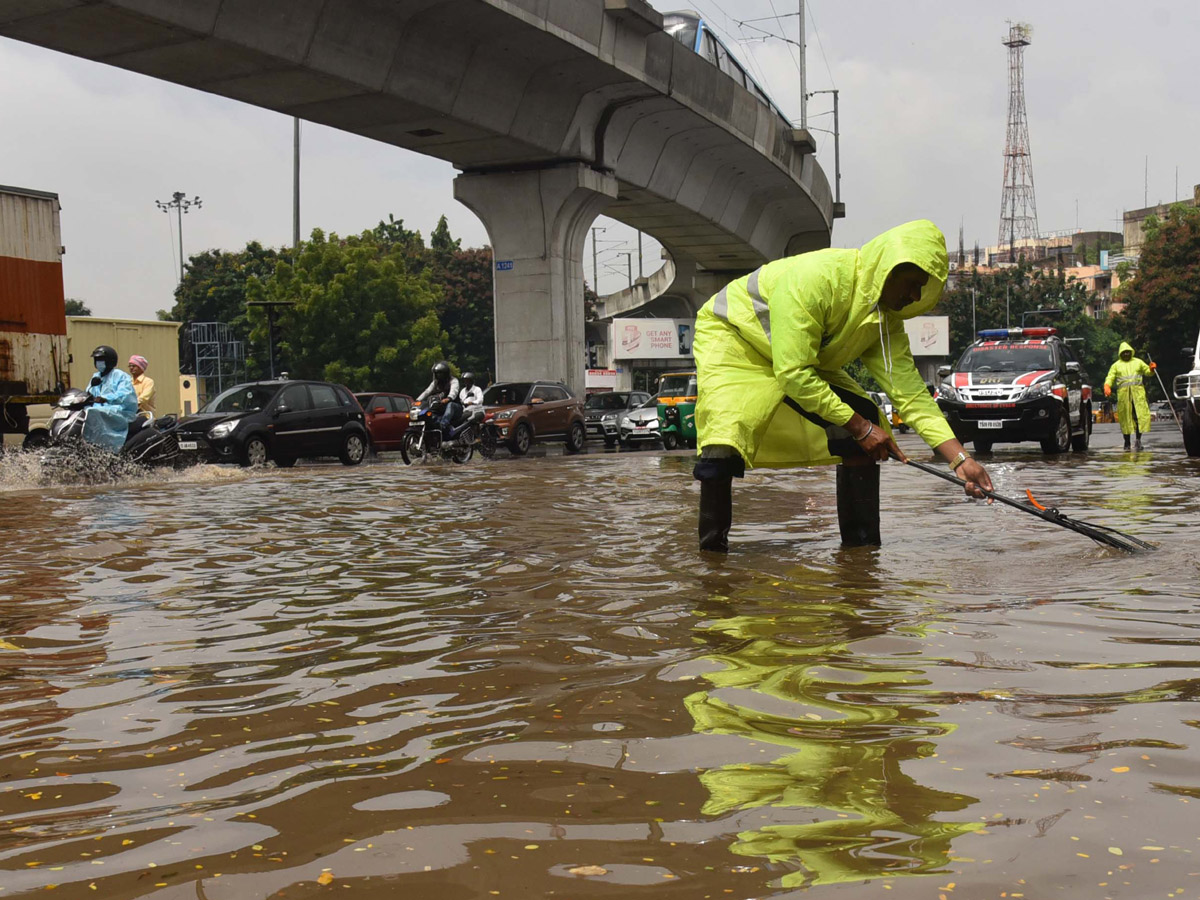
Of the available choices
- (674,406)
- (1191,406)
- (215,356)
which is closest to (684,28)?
(674,406)

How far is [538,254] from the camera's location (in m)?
27.7

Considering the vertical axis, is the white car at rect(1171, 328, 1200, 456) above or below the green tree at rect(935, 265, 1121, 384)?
below

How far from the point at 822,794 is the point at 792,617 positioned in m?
2.18

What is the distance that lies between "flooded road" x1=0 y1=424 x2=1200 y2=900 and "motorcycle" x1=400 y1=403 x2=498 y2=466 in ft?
42.6

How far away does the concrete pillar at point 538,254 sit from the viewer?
27109 millimetres

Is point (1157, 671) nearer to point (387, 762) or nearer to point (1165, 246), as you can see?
point (387, 762)

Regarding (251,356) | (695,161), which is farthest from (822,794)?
(251,356)

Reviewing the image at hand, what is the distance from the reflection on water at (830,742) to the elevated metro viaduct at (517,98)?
13872mm

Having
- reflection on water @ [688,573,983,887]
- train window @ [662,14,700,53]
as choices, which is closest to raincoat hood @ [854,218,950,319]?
reflection on water @ [688,573,983,887]

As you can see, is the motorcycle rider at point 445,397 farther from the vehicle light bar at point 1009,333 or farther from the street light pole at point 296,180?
the street light pole at point 296,180

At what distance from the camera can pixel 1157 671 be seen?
151 inches

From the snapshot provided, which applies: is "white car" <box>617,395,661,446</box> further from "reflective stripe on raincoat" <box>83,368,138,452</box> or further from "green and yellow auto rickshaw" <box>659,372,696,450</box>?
"reflective stripe on raincoat" <box>83,368,138,452</box>

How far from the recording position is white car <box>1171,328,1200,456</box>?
1609 centimetres

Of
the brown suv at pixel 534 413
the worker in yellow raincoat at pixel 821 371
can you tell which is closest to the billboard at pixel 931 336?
the brown suv at pixel 534 413
